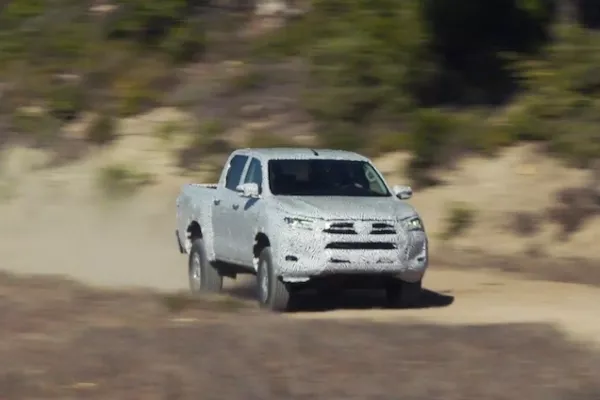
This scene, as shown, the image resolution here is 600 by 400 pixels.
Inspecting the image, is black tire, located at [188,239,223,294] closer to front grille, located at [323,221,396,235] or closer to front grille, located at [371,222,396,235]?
front grille, located at [323,221,396,235]

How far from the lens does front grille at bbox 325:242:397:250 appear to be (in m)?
14.8

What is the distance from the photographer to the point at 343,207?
15.0 meters

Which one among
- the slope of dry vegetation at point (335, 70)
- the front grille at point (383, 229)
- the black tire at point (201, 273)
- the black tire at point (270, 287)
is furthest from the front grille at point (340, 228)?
the slope of dry vegetation at point (335, 70)

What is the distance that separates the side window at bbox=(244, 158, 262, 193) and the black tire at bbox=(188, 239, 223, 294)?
1.30 m

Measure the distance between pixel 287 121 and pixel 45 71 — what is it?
7.79 meters

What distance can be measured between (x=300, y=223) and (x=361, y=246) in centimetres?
68

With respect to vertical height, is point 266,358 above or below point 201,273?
above

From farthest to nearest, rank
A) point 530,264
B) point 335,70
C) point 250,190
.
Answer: point 335,70 → point 530,264 → point 250,190

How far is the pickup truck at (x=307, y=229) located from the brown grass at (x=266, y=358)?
1.38 metres

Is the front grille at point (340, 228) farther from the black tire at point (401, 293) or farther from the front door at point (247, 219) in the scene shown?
the front door at point (247, 219)

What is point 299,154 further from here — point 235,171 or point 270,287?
point 270,287

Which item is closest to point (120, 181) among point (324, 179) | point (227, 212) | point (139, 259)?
point (139, 259)

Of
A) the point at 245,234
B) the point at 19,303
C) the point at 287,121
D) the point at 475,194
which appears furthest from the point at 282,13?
the point at 19,303

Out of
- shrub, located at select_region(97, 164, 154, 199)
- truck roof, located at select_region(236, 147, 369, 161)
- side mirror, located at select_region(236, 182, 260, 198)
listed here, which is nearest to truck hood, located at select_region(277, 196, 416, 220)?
side mirror, located at select_region(236, 182, 260, 198)
